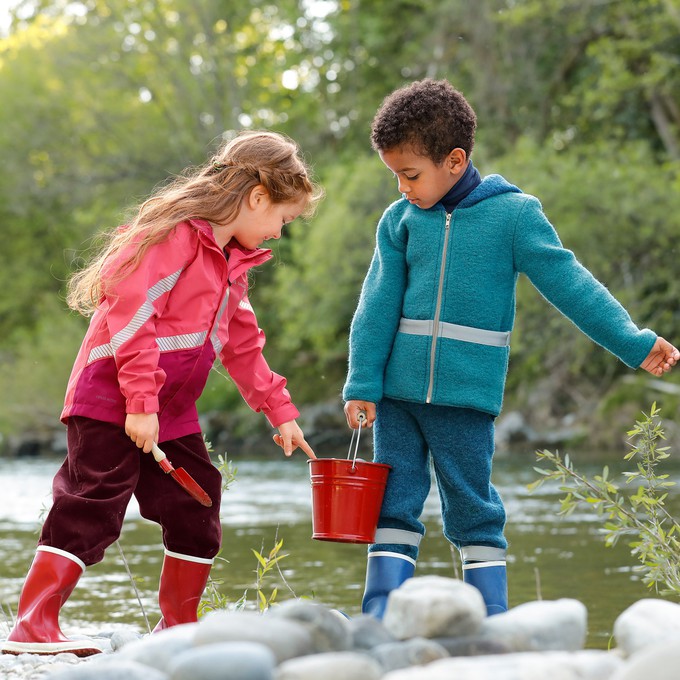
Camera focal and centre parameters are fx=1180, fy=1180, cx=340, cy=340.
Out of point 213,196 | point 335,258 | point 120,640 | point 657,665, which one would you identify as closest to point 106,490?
point 120,640

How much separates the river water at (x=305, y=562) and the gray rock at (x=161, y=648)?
1281 mm

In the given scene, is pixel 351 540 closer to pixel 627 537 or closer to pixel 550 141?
pixel 627 537

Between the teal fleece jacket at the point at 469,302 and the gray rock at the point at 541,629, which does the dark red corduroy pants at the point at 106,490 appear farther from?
the gray rock at the point at 541,629

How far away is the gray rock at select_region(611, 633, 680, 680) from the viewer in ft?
6.66

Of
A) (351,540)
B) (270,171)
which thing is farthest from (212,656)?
(270,171)

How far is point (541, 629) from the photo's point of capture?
2574 mm

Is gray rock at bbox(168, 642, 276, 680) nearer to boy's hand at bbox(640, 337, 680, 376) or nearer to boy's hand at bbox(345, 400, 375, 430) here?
boy's hand at bbox(345, 400, 375, 430)

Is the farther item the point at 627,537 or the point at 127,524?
the point at 127,524

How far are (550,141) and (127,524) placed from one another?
1053 cm

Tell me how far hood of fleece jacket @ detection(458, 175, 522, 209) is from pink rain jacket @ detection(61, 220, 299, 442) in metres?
0.68

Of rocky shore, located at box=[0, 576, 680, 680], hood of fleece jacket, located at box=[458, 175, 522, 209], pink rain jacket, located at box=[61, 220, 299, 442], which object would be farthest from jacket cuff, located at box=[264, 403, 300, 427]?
rocky shore, located at box=[0, 576, 680, 680]

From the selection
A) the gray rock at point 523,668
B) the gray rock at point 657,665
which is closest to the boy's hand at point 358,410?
the gray rock at point 523,668

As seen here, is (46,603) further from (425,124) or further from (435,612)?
(425,124)

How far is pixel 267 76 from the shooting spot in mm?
24703
